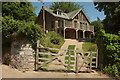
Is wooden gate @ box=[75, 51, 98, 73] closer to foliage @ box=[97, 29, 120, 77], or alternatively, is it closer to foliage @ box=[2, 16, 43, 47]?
foliage @ box=[97, 29, 120, 77]

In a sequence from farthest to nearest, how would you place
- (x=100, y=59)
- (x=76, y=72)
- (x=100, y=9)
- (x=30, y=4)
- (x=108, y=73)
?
(x=100, y=9), (x=30, y=4), (x=100, y=59), (x=76, y=72), (x=108, y=73)

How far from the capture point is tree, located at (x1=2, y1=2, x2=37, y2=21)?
891cm

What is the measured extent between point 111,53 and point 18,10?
9382 mm

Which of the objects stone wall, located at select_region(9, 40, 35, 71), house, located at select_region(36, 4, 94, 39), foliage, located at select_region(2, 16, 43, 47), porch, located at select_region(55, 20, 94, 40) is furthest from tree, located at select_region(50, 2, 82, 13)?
stone wall, located at select_region(9, 40, 35, 71)

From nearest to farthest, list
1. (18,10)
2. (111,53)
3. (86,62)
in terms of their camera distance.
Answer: (111,53)
(86,62)
(18,10)

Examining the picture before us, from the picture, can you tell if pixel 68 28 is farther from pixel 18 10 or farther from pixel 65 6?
pixel 65 6

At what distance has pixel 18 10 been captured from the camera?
30.8 feet

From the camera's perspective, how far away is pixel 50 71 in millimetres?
5727

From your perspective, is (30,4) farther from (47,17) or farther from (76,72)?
(47,17)

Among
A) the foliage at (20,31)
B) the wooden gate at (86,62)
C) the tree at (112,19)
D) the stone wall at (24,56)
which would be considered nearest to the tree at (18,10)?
the foliage at (20,31)

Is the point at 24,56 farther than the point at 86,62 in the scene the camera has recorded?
No

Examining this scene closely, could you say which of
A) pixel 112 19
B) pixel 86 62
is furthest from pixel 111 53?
pixel 112 19

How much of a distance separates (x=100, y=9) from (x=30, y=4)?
11.8 metres

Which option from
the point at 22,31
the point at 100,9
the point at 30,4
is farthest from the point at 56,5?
the point at 22,31
